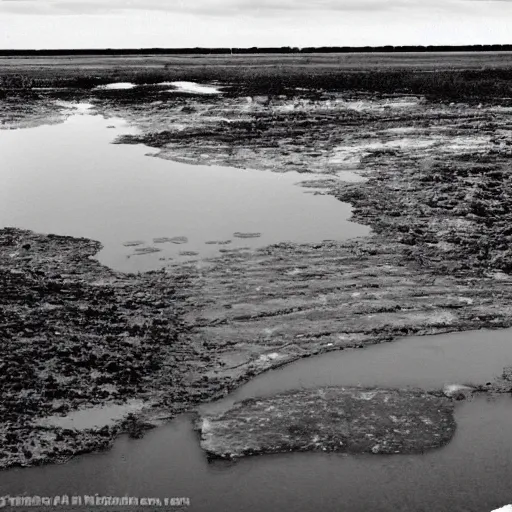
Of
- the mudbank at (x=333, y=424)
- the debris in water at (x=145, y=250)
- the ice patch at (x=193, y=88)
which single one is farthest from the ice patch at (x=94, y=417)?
the ice patch at (x=193, y=88)

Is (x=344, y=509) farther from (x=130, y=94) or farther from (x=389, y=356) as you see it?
(x=130, y=94)

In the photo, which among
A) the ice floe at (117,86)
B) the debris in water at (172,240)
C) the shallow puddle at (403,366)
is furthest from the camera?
the ice floe at (117,86)

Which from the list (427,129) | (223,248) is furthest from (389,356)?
(427,129)

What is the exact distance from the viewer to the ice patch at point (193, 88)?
Result: 43.8 meters

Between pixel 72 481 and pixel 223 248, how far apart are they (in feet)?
19.2

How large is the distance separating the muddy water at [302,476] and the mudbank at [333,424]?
12 cm

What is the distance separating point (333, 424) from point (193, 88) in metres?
43.1

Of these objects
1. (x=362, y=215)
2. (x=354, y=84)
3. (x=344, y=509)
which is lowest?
(x=344, y=509)

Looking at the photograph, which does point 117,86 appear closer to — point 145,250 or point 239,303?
point 145,250

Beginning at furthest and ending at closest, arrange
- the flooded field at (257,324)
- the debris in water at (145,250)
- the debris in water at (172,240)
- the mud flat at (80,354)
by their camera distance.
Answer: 1. the debris in water at (172,240)
2. the debris in water at (145,250)
3. the mud flat at (80,354)
4. the flooded field at (257,324)

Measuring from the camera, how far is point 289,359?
7.13m

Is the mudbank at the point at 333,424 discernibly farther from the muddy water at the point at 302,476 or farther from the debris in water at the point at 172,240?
the debris in water at the point at 172,240

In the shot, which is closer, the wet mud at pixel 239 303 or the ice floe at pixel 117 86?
the wet mud at pixel 239 303

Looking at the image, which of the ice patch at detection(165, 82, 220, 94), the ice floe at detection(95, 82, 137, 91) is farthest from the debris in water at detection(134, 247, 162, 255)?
the ice floe at detection(95, 82, 137, 91)
